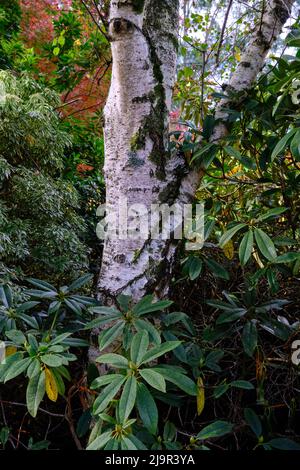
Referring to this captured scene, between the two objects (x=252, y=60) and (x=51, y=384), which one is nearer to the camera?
(x=51, y=384)

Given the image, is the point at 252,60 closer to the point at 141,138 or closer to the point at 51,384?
the point at 141,138

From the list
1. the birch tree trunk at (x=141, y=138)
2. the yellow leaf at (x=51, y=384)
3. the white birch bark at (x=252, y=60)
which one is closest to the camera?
the yellow leaf at (x=51, y=384)

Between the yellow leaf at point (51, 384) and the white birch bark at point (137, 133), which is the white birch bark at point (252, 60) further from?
the yellow leaf at point (51, 384)

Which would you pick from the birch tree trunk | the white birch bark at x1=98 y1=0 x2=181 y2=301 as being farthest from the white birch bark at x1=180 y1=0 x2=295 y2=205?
the white birch bark at x1=98 y1=0 x2=181 y2=301

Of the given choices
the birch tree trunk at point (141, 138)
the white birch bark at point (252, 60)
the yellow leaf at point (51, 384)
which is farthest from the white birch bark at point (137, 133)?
the yellow leaf at point (51, 384)

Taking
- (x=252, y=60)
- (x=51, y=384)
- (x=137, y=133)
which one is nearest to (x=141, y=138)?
(x=137, y=133)

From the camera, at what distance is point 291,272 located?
959mm

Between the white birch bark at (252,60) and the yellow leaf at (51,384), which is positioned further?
the white birch bark at (252,60)

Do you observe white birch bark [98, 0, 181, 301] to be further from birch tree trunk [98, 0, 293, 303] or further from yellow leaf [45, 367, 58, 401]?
yellow leaf [45, 367, 58, 401]

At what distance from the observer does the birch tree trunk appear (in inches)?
35.9

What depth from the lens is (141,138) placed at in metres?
0.93

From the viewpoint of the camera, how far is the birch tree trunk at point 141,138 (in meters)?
0.91

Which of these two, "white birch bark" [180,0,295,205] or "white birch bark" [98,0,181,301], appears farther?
"white birch bark" [180,0,295,205]

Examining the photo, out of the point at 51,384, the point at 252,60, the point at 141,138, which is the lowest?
the point at 51,384
